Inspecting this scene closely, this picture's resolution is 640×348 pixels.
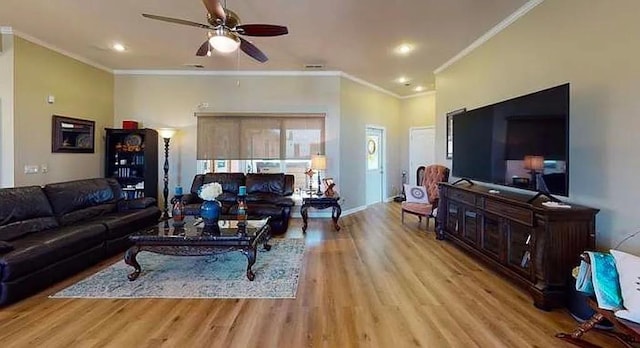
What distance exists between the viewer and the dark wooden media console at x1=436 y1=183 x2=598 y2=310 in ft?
9.74

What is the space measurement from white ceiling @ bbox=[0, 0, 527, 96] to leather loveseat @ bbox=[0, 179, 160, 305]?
2165 millimetres

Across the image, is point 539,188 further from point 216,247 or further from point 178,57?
point 178,57

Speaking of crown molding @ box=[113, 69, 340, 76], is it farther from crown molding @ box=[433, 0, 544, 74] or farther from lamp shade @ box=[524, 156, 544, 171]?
lamp shade @ box=[524, 156, 544, 171]

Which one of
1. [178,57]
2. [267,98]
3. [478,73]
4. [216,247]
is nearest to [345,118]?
[267,98]

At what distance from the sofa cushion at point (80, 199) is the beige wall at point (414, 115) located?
7166mm

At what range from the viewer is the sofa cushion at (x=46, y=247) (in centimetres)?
310

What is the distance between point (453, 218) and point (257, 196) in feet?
10.8

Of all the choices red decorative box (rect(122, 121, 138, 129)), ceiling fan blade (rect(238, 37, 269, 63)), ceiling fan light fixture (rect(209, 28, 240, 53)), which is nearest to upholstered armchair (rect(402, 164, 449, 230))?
ceiling fan blade (rect(238, 37, 269, 63))

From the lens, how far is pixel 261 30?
353 cm

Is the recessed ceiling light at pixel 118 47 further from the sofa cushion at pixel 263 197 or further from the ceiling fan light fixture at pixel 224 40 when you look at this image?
the sofa cushion at pixel 263 197

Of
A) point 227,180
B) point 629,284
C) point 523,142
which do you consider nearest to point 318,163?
point 227,180

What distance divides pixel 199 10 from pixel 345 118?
396 cm

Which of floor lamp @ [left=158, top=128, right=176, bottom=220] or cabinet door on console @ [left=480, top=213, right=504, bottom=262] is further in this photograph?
floor lamp @ [left=158, top=128, right=176, bottom=220]

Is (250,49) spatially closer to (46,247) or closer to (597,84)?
(46,247)
